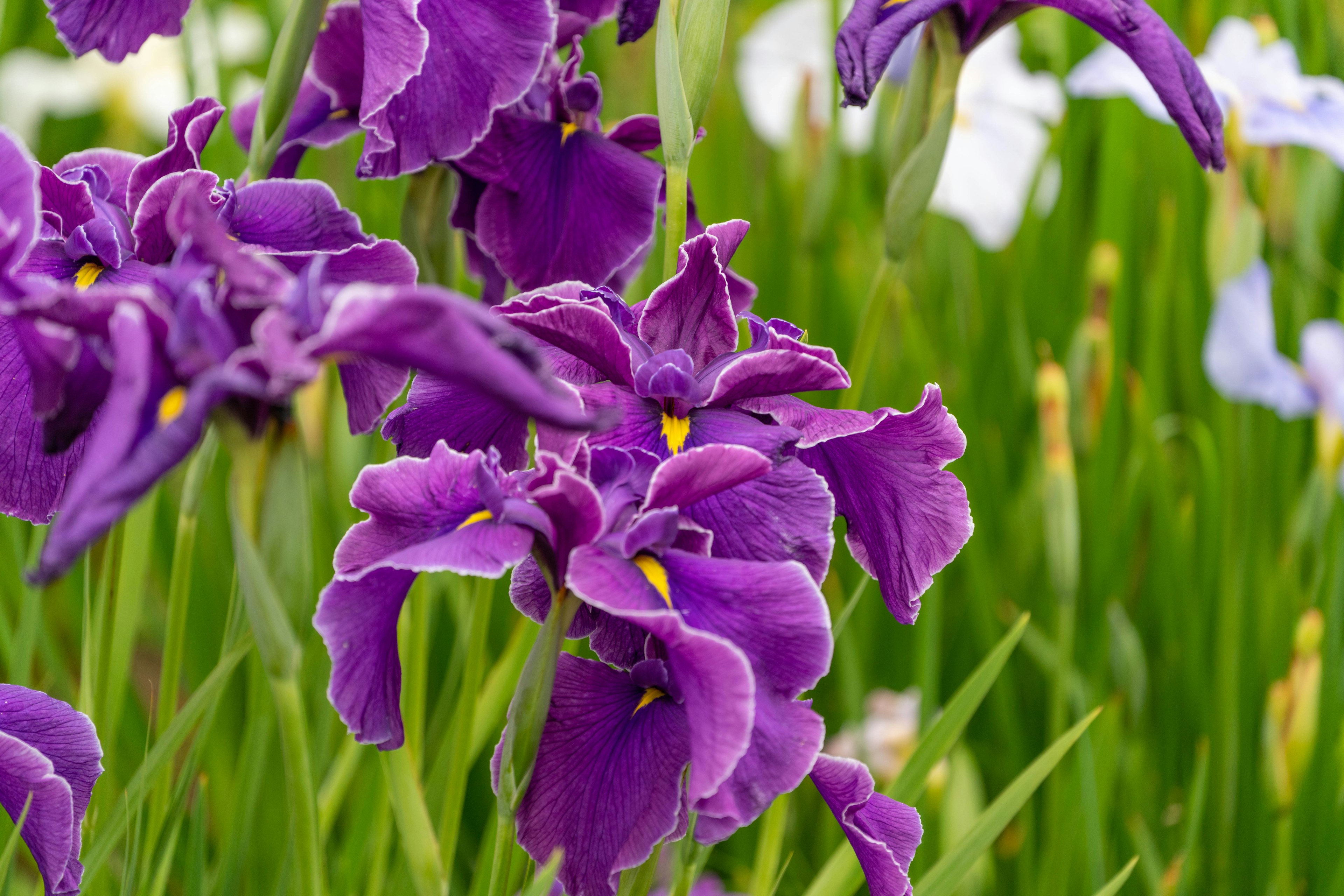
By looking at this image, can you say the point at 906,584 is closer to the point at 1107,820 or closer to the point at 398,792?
the point at 398,792

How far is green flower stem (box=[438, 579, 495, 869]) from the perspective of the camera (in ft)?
2.50

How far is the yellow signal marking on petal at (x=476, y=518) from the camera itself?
0.52 meters

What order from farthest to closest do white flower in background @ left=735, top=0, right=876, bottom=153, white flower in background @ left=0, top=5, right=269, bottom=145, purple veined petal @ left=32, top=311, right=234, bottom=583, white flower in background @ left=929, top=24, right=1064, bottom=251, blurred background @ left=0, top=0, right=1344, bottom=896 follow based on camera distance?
white flower in background @ left=0, top=5, right=269, bottom=145
white flower in background @ left=735, top=0, right=876, bottom=153
white flower in background @ left=929, top=24, right=1064, bottom=251
blurred background @ left=0, top=0, right=1344, bottom=896
purple veined petal @ left=32, top=311, right=234, bottom=583

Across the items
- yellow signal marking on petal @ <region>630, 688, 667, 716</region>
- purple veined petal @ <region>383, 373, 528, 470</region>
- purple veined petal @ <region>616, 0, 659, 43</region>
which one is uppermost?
purple veined petal @ <region>616, 0, 659, 43</region>

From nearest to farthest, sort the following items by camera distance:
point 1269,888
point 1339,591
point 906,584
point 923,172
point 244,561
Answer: point 244,561 < point 906,584 < point 923,172 < point 1269,888 < point 1339,591

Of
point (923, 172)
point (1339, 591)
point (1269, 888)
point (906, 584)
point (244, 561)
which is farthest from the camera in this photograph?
point (1339, 591)

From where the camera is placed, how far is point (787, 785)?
1.60 feet

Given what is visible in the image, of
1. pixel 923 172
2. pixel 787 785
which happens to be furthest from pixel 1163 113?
pixel 787 785

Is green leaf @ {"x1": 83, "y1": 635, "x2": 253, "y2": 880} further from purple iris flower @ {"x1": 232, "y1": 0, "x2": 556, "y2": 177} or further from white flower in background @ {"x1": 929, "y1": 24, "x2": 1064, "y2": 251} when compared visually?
white flower in background @ {"x1": 929, "y1": 24, "x2": 1064, "y2": 251}

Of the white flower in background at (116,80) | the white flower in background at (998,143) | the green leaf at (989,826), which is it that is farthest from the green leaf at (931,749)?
the white flower in background at (116,80)

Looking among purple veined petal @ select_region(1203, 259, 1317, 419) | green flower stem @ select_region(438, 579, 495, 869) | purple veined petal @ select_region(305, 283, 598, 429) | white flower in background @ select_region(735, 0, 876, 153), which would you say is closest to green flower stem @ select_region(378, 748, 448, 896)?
green flower stem @ select_region(438, 579, 495, 869)

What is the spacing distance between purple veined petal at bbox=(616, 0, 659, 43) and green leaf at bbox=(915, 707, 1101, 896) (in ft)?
1.80

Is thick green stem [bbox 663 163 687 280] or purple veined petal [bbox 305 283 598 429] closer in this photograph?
purple veined petal [bbox 305 283 598 429]

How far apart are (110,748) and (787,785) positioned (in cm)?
63
